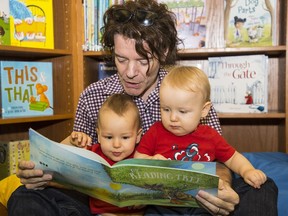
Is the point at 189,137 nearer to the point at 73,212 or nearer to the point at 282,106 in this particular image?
the point at 73,212

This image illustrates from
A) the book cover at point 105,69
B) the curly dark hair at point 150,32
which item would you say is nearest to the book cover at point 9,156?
the book cover at point 105,69

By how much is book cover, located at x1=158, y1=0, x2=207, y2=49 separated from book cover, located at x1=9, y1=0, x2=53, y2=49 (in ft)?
2.09

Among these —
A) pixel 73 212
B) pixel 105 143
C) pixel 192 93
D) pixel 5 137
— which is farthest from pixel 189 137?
pixel 5 137

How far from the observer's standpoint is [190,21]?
6.82 feet

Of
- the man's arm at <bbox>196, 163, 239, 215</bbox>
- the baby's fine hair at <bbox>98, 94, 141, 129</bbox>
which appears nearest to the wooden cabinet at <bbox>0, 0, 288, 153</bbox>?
the baby's fine hair at <bbox>98, 94, 141, 129</bbox>

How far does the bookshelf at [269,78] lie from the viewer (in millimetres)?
1970

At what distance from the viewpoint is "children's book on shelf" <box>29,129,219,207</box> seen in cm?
86

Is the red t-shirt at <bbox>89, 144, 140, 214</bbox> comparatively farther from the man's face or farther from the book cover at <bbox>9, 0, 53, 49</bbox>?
the book cover at <bbox>9, 0, 53, 49</bbox>

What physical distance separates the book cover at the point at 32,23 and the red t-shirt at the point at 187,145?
105cm

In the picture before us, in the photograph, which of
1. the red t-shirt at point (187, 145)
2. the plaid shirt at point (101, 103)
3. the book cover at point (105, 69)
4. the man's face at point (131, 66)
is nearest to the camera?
the red t-shirt at point (187, 145)

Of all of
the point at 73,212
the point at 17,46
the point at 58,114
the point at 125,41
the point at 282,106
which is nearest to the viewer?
the point at 73,212

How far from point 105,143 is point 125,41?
406 mm

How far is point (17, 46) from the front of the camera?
71.9 inches

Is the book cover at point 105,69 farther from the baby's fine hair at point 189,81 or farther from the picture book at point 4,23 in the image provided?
the baby's fine hair at point 189,81
